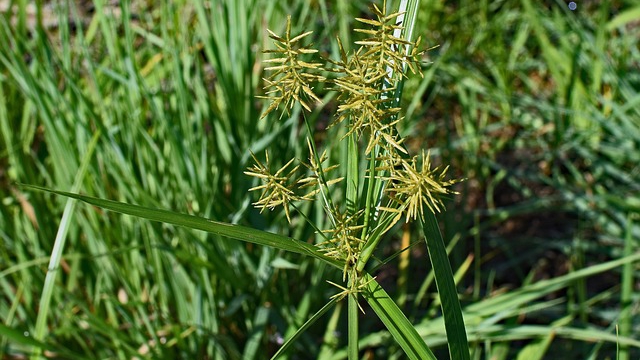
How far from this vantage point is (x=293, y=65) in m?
0.78

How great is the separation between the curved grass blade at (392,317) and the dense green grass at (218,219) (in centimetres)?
63

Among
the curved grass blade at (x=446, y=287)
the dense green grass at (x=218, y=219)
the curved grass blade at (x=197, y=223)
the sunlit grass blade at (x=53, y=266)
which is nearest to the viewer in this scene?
the curved grass blade at (x=197, y=223)

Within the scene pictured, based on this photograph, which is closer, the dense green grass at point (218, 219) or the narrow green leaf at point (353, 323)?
the narrow green leaf at point (353, 323)

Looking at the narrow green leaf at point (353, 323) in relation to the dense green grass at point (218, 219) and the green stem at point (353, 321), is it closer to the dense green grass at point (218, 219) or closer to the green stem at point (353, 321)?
the green stem at point (353, 321)

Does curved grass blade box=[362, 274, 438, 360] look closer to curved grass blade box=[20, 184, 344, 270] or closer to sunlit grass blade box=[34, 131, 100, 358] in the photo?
curved grass blade box=[20, 184, 344, 270]

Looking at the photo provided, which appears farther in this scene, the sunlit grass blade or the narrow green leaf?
the sunlit grass blade

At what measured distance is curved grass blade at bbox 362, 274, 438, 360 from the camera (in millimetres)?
812

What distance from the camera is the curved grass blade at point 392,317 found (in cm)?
81

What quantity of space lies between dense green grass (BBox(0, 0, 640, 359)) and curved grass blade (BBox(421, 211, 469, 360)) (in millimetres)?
573

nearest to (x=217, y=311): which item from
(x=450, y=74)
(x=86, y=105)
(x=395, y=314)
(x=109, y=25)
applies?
(x=86, y=105)

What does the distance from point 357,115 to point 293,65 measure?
0.26 feet

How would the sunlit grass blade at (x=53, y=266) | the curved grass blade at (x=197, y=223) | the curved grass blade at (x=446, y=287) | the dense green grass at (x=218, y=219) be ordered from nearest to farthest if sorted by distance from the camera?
1. the curved grass blade at (x=197, y=223)
2. the curved grass blade at (x=446, y=287)
3. the sunlit grass blade at (x=53, y=266)
4. the dense green grass at (x=218, y=219)

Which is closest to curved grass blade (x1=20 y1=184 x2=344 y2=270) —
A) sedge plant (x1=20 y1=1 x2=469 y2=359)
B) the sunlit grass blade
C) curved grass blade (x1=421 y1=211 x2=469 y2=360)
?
sedge plant (x1=20 y1=1 x2=469 y2=359)

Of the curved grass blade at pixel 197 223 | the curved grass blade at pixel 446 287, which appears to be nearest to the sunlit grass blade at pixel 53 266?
the curved grass blade at pixel 197 223
